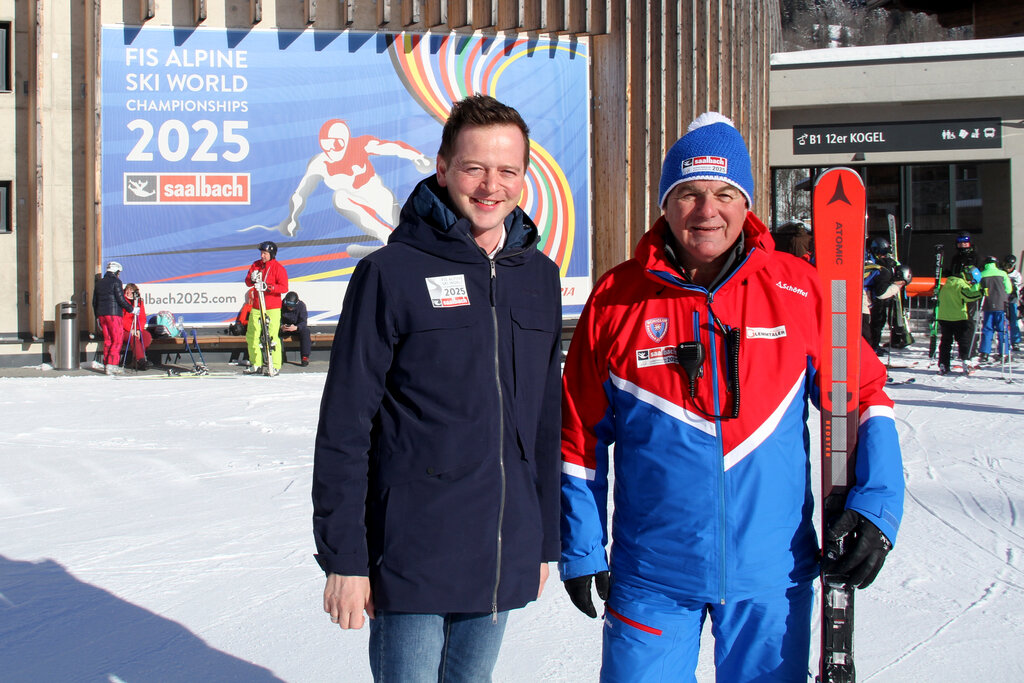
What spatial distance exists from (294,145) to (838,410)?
43.5 feet

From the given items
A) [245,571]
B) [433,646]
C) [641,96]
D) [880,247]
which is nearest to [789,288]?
[433,646]

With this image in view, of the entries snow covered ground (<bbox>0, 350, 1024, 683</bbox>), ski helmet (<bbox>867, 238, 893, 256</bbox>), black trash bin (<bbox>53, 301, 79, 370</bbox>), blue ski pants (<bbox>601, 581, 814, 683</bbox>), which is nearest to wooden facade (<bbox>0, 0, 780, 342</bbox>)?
black trash bin (<bbox>53, 301, 79, 370</bbox>)

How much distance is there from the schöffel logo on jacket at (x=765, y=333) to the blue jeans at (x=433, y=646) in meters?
0.80

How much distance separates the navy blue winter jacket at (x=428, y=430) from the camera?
170 cm

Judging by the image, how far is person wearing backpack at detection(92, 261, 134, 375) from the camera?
12.2 meters

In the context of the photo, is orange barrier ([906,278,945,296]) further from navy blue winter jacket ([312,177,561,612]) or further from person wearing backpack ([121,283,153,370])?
navy blue winter jacket ([312,177,561,612])

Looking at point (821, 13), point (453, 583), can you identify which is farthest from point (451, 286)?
point (821, 13)

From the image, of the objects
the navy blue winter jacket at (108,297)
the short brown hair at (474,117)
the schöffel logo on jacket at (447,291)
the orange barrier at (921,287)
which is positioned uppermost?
the orange barrier at (921,287)

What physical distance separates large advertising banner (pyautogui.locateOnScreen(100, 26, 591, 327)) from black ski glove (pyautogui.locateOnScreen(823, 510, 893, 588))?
41.4ft

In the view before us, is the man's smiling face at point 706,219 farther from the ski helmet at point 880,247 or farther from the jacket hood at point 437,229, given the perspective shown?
the ski helmet at point 880,247

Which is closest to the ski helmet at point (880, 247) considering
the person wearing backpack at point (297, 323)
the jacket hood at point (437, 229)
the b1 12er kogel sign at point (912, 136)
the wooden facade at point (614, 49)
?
the wooden facade at point (614, 49)

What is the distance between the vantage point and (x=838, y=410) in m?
1.90

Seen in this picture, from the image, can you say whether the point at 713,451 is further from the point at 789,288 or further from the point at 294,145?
the point at 294,145

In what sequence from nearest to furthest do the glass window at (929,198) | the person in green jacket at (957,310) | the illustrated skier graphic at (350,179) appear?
1. the person in green jacket at (957,310)
2. the illustrated skier graphic at (350,179)
3. the glass window at (929,198)
